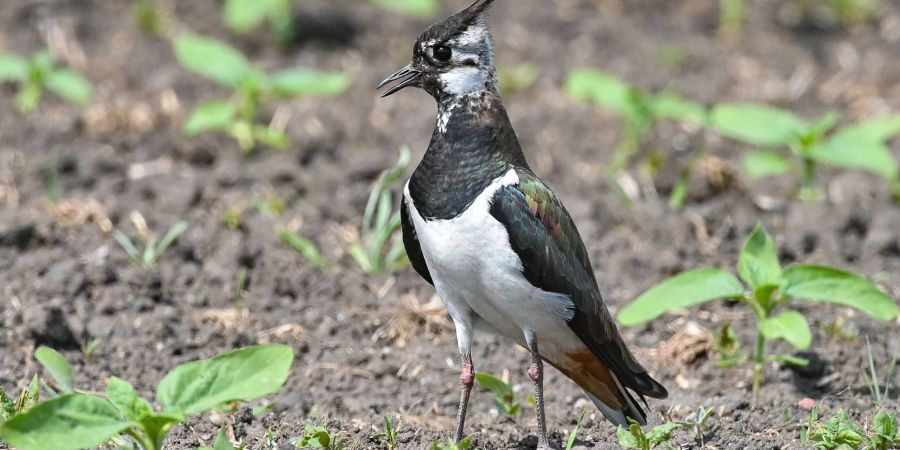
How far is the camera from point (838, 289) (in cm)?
476

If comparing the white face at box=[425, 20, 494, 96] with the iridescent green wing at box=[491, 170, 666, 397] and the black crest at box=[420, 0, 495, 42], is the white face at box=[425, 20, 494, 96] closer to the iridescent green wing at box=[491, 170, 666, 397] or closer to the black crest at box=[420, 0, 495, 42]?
the black crest at box=[420, 0, 495, 42]

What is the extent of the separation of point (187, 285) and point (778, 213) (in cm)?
311

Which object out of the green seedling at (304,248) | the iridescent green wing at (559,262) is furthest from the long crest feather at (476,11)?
the green seedling at (304,248)

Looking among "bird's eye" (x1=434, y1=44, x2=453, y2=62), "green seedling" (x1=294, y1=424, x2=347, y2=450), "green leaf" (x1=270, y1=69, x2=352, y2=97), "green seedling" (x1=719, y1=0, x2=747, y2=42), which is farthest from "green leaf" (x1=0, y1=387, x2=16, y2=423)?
"green seedling" (x1=719, y1=0, x2=747, y2=42)

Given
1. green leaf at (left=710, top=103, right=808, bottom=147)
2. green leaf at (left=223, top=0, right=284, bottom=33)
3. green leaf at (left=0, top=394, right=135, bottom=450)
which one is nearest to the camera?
green leaf at (left=0, top=394, right=135, bottom=450)

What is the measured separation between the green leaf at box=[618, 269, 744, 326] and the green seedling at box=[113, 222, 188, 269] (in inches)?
87.5

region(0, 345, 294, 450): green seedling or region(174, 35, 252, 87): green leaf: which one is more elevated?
region(0, 345, 294, 450): green seedling

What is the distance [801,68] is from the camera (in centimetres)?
873

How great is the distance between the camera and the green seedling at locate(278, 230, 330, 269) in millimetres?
6012

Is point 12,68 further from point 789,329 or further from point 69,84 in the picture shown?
point 789,329

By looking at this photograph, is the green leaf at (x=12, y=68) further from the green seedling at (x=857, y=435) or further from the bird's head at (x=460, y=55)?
the green seedling at (x=857, y=435)

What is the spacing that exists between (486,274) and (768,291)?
3.91 ft

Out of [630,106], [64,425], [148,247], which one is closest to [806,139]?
[630,106]

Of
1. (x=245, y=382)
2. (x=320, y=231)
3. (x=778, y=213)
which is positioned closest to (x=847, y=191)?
(x=778, y=213)
